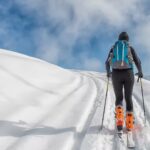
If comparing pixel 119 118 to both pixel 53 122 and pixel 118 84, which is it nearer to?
pixel 118 84

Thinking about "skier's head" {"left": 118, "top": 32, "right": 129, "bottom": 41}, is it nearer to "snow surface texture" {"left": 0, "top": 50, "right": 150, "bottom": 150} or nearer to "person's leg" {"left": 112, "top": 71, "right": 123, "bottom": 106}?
"person's leg" {"left": 112, "top": 71, "right": 123, "bottom": 106}

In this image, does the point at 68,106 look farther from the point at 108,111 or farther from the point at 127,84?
→ the point at 127,84

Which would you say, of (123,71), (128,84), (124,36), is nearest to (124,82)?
(128,84)

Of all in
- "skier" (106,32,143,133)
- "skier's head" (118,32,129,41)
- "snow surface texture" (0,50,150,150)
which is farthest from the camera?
"skier's head" (118,32,129,41)

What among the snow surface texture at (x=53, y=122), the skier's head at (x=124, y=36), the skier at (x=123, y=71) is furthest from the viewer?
the skier's head at (x=124, y=36)

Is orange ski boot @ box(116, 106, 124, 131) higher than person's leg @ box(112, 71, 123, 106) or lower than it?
lower

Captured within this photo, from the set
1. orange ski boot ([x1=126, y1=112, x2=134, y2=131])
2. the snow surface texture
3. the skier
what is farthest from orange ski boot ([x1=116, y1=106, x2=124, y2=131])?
the snow surface texture

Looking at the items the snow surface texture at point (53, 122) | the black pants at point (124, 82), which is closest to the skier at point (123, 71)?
the black pants at point (124, 82)

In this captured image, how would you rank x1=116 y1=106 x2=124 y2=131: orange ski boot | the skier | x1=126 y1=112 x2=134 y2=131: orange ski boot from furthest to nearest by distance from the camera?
1. the skier
2. x1=126 y1=112 x2=134 y2=131: orange ski boot
3. x1=116 y1=106 x2=124 y2=131: orange ski boot

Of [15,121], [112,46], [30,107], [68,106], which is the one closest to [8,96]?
[30,107]

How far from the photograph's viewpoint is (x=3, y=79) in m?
12.9

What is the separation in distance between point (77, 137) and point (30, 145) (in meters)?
1.10

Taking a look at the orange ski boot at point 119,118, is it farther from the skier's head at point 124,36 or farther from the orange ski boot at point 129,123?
the skier's head at point 124,36

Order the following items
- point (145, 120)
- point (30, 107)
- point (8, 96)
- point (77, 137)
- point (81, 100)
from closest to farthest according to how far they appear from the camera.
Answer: point (77, 137) < point (145, 120) < point (30, 107) < point (8, 96) < point (81, 100)
